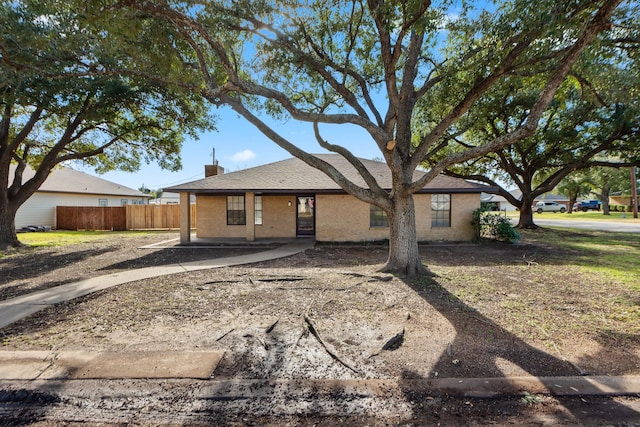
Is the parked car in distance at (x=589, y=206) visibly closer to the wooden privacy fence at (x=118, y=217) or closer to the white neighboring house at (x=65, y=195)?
the wooden privacy fence at (x=118, y=217)

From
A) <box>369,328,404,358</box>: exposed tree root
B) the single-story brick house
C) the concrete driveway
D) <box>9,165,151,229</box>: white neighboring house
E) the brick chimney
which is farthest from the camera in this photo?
<box>9,165,151,229</box>: white neighboring house

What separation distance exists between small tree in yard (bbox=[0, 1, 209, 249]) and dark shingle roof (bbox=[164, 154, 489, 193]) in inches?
112

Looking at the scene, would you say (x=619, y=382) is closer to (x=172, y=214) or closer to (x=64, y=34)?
(x=64, y=34)

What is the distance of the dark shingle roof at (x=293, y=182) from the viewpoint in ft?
41.7

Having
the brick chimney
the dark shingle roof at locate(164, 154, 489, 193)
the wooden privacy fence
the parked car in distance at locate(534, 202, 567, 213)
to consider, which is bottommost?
the wooden privacy fence

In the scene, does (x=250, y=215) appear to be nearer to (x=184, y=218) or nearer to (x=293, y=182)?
(x=293, y=182)

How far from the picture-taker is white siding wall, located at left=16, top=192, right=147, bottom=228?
1955cm

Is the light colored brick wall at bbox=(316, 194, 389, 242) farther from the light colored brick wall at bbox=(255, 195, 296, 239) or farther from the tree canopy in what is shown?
the tree canopy

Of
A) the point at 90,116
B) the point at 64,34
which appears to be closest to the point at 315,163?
the point at 64,34

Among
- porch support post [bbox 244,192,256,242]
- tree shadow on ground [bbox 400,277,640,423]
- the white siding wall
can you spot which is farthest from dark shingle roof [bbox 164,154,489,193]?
the white siding wall

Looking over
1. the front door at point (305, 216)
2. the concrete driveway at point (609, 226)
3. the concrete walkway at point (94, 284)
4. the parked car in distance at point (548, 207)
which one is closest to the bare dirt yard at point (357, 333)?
the concrete walkway at point (94, 284)

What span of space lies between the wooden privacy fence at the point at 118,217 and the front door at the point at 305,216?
9.78 m

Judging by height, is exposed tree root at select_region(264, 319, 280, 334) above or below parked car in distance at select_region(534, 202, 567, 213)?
below

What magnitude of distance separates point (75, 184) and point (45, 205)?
10.9 feet
